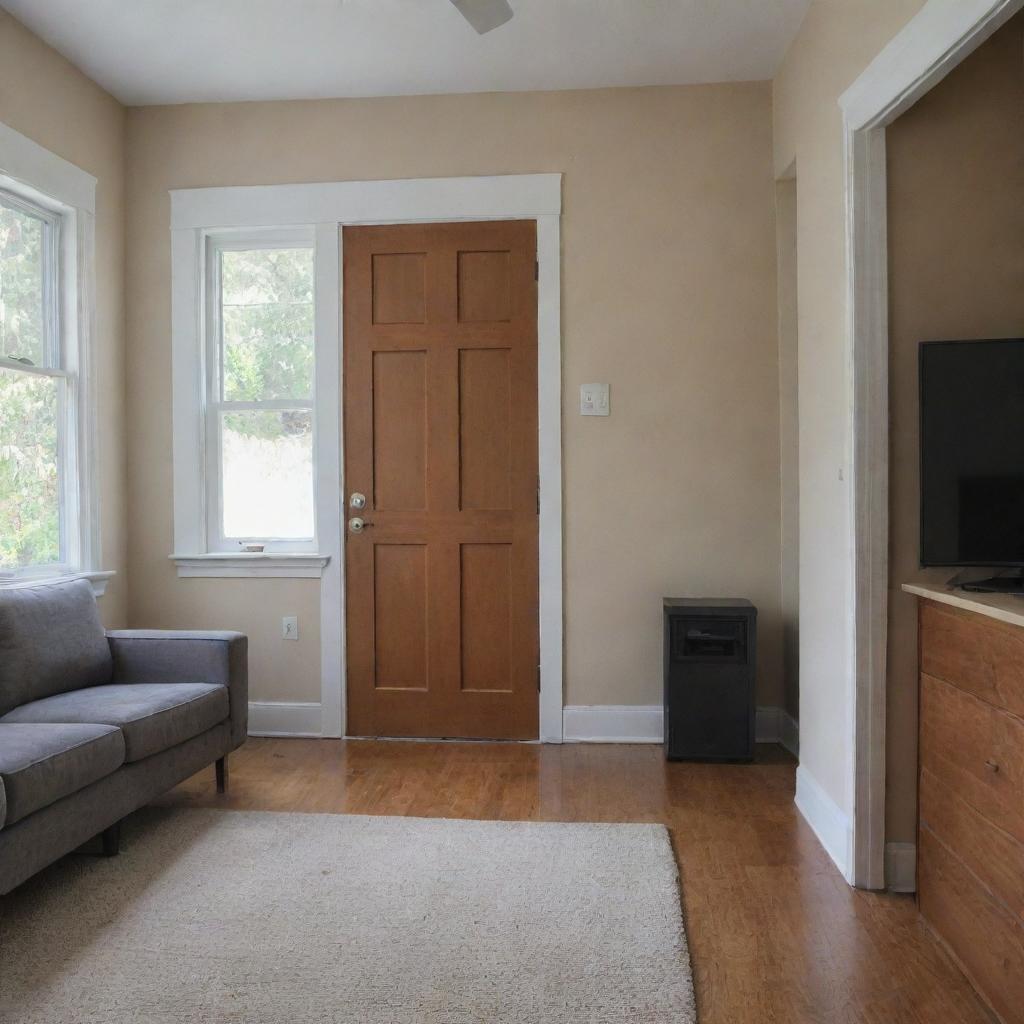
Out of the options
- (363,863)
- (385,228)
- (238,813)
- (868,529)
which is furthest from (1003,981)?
(385,228)

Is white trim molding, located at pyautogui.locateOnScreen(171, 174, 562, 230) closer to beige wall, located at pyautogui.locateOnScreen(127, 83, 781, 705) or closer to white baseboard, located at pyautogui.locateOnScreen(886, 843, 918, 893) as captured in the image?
beige wall, located at pyautogui.locateOnScreen(127, 83, 781, 705)

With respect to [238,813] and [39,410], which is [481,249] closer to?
[39,410]

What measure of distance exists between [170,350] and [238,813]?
2088 mm

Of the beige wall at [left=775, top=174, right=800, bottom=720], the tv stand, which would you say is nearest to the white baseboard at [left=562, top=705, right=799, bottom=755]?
the beige wall at [left=775, top=174, right=800, bottom=720]

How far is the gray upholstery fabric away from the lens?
2.05m

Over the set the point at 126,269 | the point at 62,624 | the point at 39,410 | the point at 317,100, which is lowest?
the point at 62,624

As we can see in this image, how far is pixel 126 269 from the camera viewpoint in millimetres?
3910

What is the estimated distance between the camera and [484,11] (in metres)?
2.41

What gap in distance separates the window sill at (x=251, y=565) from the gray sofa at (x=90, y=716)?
69cm

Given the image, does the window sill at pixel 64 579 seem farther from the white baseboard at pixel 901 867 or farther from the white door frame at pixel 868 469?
the white baseboard at pixel 901 867

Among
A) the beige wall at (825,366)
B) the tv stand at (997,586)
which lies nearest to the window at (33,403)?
the beige wall at (825,366)

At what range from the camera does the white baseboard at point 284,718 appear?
3852 millimetres

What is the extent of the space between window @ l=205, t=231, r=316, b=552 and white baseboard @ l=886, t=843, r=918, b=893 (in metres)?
2.58

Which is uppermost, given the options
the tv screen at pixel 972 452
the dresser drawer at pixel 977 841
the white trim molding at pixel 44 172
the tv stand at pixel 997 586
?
the white trim molding at pixel 44 172
